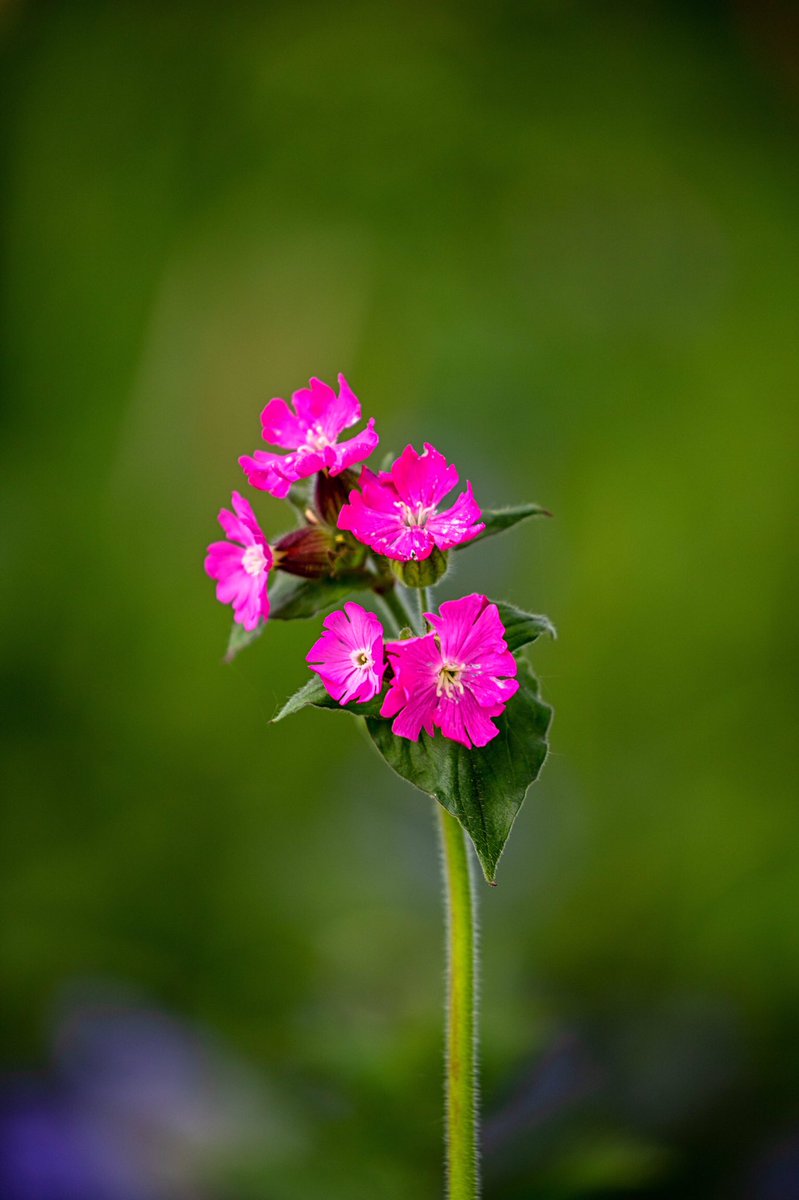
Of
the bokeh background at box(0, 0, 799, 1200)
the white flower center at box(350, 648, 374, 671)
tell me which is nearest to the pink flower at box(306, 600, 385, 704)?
the white flower center at box(350, 648, 374, 671)

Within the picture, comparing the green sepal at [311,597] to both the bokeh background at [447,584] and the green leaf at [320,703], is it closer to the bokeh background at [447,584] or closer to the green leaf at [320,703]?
A: the green leaf at [320,703]

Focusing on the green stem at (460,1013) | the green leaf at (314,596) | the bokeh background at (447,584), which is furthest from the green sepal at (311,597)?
the bokeh background at (447,584)

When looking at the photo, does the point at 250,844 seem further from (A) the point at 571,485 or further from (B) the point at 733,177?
(B) the point at 733,177

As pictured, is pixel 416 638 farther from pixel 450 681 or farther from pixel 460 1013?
pixel 460 1013

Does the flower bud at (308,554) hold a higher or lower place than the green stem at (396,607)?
higher

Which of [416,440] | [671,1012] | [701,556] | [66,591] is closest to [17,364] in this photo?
[66,591]

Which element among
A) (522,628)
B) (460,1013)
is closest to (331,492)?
(522,628)
